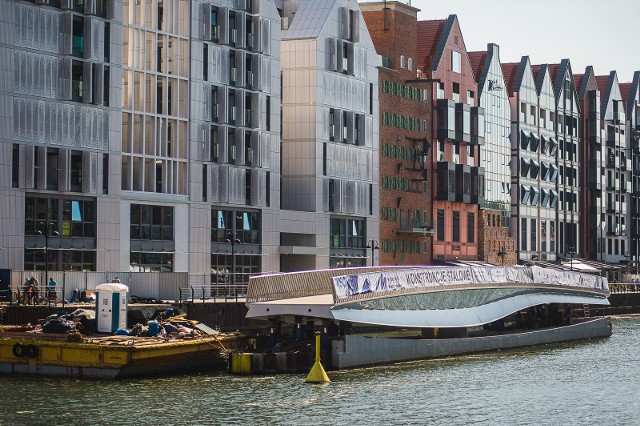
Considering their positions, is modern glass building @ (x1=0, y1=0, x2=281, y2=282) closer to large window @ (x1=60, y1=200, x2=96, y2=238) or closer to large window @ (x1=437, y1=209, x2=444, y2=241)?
large window @ (x1=60, y1=200, x2=96, y2=238)

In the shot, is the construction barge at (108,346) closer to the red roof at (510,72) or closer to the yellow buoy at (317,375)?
the yellow buoy at (317,375)

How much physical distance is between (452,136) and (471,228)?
1159 centimetres

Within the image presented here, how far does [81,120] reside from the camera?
94188mm

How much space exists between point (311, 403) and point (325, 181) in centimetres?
6584

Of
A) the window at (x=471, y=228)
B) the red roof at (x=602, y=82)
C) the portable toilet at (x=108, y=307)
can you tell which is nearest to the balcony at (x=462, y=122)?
the window at (x=471, y=228)

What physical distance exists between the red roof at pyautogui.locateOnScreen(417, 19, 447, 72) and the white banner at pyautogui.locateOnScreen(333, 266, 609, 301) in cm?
4380

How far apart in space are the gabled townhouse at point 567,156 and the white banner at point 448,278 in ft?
213

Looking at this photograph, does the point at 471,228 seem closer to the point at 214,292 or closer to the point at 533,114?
the point at 533,114

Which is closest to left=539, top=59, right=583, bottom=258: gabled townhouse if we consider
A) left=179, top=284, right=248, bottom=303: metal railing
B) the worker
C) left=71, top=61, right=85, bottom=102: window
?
left=179, top=284, right=248, bottom=303: metal railing

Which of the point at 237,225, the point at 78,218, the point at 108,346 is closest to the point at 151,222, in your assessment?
the point at 78,218

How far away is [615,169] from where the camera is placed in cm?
18362

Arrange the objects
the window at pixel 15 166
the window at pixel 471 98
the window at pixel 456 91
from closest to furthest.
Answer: the window at pixel 15 166 → the window at pixel 456 91 → the window at pixel 471 98

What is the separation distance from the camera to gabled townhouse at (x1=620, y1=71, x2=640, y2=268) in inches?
7426

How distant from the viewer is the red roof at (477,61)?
15562 centimetres
